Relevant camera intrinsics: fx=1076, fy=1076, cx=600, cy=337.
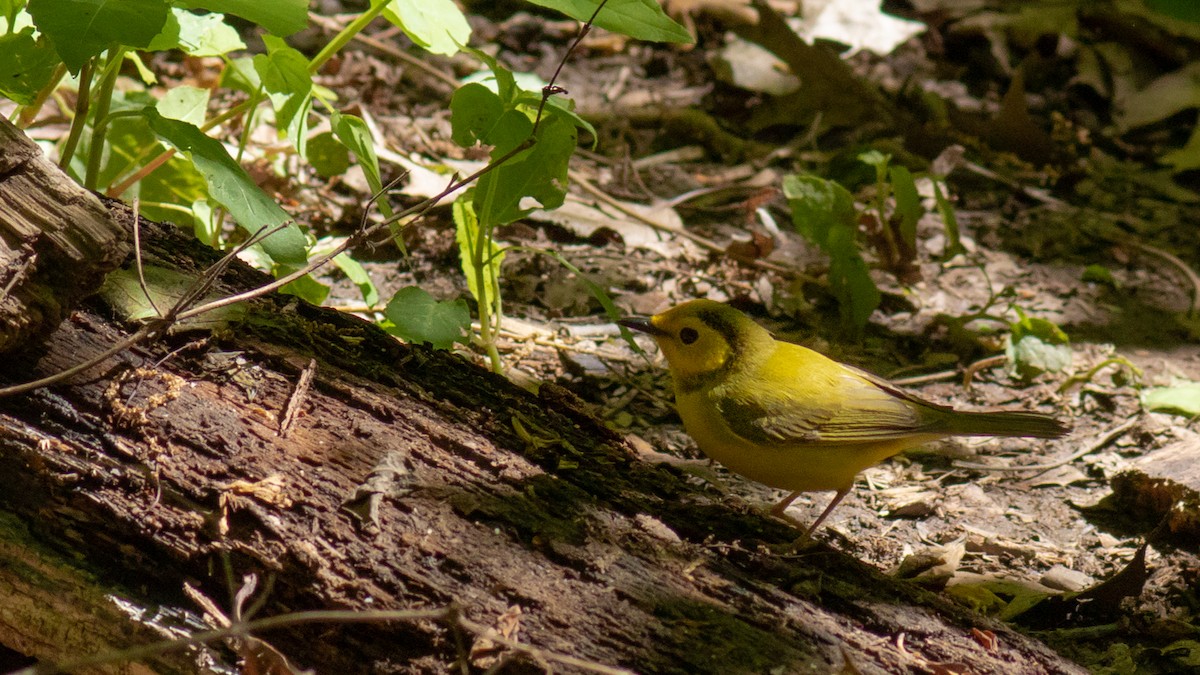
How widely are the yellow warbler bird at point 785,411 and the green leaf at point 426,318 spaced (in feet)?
2.68

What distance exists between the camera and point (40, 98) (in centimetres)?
358

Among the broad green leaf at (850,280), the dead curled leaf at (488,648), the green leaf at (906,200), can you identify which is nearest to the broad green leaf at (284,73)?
the dead curled leaf at (488,648)

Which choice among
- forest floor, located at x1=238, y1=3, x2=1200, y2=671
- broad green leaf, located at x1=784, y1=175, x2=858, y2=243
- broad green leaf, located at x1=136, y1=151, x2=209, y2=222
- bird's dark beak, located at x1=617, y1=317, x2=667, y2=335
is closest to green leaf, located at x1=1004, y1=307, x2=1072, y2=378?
forest floor, located at x1=238, y1=3, x2=1200, y2=671

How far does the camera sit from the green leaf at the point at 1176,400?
429 centimetres

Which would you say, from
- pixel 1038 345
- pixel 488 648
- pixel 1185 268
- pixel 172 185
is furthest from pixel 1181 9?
pixel 488 648

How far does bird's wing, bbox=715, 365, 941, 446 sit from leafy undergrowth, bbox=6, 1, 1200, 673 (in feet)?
1.17

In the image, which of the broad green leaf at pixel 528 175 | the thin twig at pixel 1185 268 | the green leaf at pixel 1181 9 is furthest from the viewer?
the green leaf at pixel 1181 9

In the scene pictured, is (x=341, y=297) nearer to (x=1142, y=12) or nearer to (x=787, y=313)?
(x=787, y=313)

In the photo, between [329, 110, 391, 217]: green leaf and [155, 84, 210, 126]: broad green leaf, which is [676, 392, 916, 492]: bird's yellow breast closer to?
[329, 110, 391, 217]: green leaf

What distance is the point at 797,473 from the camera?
3.43 meters

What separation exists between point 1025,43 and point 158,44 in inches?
242

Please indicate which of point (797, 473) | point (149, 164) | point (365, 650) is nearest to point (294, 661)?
point (365, 650)

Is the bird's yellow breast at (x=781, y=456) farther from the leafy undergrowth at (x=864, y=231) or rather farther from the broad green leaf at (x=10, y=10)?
the broad green leaf at (x=10, y=10)

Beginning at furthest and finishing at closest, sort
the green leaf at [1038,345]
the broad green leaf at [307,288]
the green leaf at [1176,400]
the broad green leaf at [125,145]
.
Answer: the green leaf at [1038,345]
the green leaf at [1176,400]
the broad green leaf at [125,145]
the broad green leaf at [307,288]
